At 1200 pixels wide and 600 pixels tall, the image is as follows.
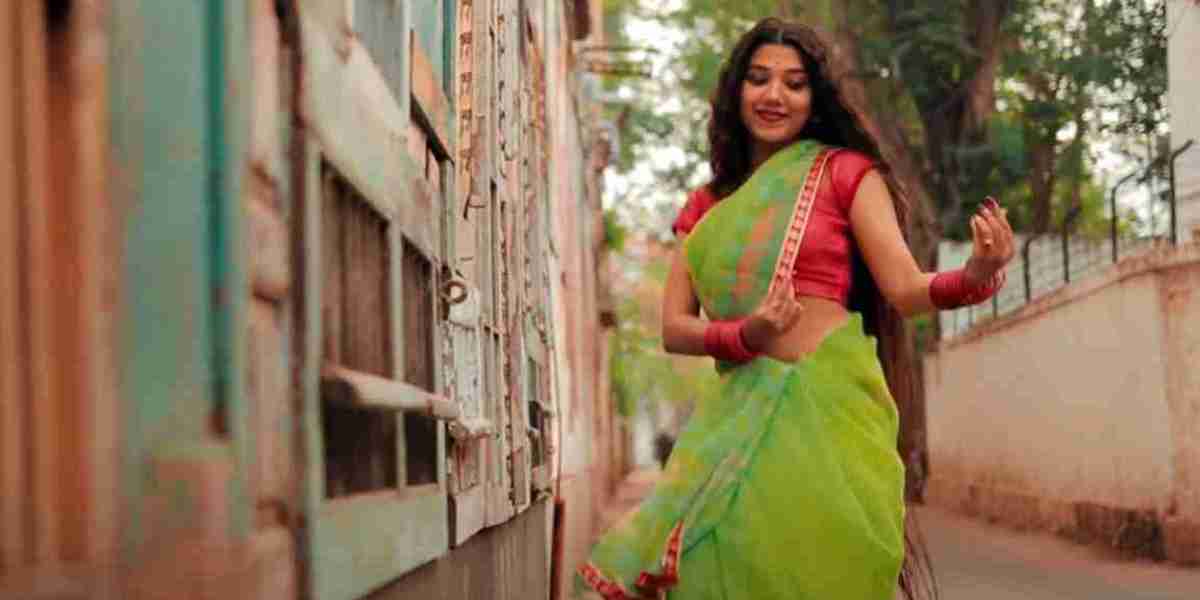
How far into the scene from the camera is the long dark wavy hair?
12.8ft

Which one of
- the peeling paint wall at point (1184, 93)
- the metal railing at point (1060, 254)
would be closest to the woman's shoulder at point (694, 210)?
the metal railing at point (1060, 254)

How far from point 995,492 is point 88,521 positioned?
17055mm

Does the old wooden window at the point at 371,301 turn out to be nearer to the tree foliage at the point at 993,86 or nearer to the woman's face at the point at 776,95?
the woman's face at the point at 776,95

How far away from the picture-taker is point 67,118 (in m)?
2.17

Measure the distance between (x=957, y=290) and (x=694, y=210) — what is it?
64 cm

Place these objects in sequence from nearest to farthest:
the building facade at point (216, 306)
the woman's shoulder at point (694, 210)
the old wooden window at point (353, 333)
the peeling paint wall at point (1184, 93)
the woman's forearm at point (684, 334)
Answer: the building facade at point (216, 306) < the old wooden window at point (353, 333) < the woman's forearm at point (684, 334) < the woman's shoulder at point (694, 210) < the peeling paint wall at point (1184, 93)

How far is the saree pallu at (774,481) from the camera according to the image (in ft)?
11.8

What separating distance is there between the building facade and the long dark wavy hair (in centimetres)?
69

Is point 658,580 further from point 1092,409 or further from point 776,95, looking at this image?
point 1092,409

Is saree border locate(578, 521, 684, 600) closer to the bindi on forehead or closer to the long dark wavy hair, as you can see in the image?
the long dark wavy hair

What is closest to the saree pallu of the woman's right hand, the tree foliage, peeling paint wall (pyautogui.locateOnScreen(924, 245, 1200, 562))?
the woman's right hand

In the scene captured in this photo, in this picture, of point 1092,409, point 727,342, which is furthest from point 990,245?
point 1092,409

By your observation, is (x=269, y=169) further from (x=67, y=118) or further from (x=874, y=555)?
(x=874, y=555)

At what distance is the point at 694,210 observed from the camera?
404 cm
